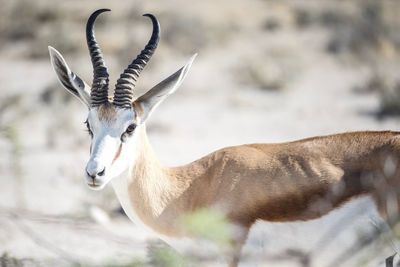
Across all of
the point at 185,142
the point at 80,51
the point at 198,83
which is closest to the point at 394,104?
the point at 185,142

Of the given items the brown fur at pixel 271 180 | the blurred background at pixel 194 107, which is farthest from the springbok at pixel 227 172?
the blurred background at pixel 194 107

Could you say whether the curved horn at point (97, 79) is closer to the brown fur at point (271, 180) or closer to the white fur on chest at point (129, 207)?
the brown fur at point (271, 180)

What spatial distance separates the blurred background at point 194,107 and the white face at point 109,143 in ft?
1.35

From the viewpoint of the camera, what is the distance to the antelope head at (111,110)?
11.9ft

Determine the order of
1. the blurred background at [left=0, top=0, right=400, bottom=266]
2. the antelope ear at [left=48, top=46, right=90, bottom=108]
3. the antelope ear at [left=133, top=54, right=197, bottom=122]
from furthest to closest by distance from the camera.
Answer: the antelope ear at [left=48, top=46, right=90, bottom=108] → the antelope ear at [left=133, top=54, right=197, bottom=122] → the blurred background at [left=0, top=0, right=400, bottom=266]

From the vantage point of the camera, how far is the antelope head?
363cm

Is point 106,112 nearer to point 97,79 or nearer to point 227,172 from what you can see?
point 97,79

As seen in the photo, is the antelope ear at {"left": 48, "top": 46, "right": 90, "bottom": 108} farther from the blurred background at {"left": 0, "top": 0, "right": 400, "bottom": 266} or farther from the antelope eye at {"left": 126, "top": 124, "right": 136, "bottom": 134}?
the blurred background at {"left": 0, "top": 0, "right": 400, "bottom": 266}

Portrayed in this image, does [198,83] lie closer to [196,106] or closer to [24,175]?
[196,106]

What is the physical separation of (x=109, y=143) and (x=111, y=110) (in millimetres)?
336

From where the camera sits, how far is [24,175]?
25.9ft

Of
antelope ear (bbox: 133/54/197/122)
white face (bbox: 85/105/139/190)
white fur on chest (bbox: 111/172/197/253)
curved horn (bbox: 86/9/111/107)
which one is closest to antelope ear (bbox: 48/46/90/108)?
curved horn (bbox: 86/9/111/107)

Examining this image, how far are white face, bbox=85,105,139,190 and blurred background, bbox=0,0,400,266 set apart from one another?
0.41 metres

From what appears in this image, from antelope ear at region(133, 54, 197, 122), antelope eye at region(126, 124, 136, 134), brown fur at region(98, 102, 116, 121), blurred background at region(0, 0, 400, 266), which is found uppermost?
antelope ear at region(133, 54, 197, 122)
